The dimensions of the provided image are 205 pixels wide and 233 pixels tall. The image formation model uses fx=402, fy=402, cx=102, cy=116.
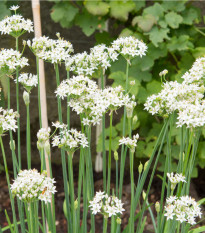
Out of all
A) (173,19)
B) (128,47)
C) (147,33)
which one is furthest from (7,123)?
(173,19)

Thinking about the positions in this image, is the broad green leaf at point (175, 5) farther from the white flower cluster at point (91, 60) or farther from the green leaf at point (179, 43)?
the white flower cluster at point (91, 60)

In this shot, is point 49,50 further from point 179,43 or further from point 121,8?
point 179,43

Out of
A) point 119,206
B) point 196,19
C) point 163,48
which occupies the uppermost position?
point 196,19

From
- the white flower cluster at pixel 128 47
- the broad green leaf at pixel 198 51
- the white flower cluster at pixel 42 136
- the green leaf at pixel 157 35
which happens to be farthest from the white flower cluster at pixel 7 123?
the broad green leaf at pixel 198 51

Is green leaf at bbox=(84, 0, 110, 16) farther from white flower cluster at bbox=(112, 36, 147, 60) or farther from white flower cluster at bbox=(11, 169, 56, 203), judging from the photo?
white flower cluster at bbox=(11, 169, 56, 203)

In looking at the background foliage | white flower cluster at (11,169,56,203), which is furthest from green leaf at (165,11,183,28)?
white flower cluster at (11,169,56,203)

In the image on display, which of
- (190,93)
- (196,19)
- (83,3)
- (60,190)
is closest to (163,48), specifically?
(196,19)

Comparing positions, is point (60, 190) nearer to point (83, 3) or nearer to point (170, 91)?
point (83, 3)
